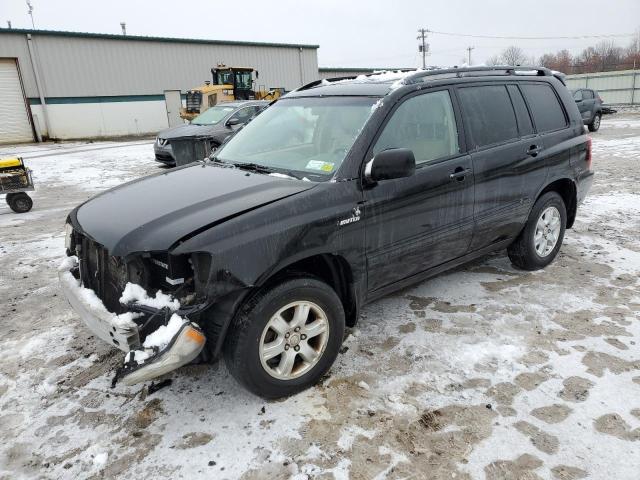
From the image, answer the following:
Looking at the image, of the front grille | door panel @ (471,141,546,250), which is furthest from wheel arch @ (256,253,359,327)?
door panel @ (471,141,546,250)

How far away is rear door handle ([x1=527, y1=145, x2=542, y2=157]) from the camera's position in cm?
427

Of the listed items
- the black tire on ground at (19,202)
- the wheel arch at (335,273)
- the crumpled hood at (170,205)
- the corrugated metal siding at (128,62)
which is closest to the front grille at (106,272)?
the crumpled hood at (170,205)

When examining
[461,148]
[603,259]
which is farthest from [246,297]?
[603,259]

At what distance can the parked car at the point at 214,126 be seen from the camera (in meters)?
11.9

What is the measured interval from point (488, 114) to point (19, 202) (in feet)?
25.6

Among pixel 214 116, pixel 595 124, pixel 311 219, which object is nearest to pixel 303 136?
pixel 311 219

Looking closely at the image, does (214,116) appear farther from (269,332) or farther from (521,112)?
(269,332)

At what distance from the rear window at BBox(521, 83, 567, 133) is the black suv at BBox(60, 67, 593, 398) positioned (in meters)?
0.02

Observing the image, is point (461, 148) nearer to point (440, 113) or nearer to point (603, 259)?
point (440, 113)

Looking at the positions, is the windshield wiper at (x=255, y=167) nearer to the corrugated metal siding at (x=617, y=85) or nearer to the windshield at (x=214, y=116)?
the windshield at (x=214, y=116)

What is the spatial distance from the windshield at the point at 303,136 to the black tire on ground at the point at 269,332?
0.76 meters

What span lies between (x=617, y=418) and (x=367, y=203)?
6.21ft

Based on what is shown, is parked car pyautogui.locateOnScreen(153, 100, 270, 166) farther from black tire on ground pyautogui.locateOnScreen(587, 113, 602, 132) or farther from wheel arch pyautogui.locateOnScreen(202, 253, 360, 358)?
black tire on ground pyautogui.locateOnScreen(587, 113, 602, 132)

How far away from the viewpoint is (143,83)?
30672 mm
